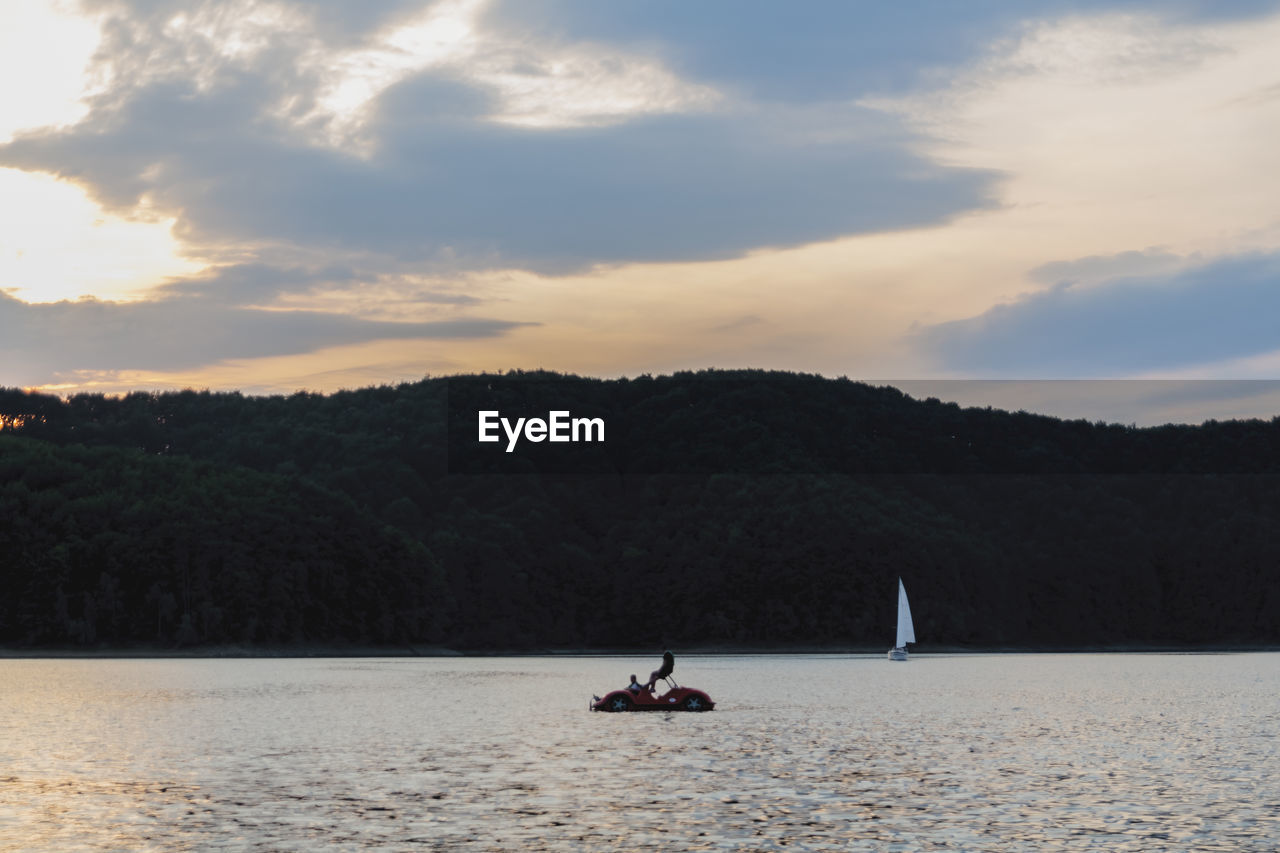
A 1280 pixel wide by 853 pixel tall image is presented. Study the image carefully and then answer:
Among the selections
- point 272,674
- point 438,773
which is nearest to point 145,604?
point 272,674

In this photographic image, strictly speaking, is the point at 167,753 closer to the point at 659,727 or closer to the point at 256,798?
the point at 256,798

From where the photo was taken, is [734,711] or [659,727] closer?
[659,727]

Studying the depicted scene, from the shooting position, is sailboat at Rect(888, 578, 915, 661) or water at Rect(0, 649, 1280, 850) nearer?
water at Rect(0, 649, 1280, 850)

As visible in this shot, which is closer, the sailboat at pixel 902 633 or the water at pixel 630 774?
the water at pixel 630 774

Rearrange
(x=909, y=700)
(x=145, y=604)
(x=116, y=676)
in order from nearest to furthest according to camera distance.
→ 1. (x=909, y=700)
2. (x=116, y=676)
3. (x=145, y=604)

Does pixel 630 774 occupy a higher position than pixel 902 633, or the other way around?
pixel 630 774

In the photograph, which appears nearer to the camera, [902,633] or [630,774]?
[630,774]

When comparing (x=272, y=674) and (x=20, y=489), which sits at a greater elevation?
(x=20, y=489)

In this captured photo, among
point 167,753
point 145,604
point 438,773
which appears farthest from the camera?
point 145,604
